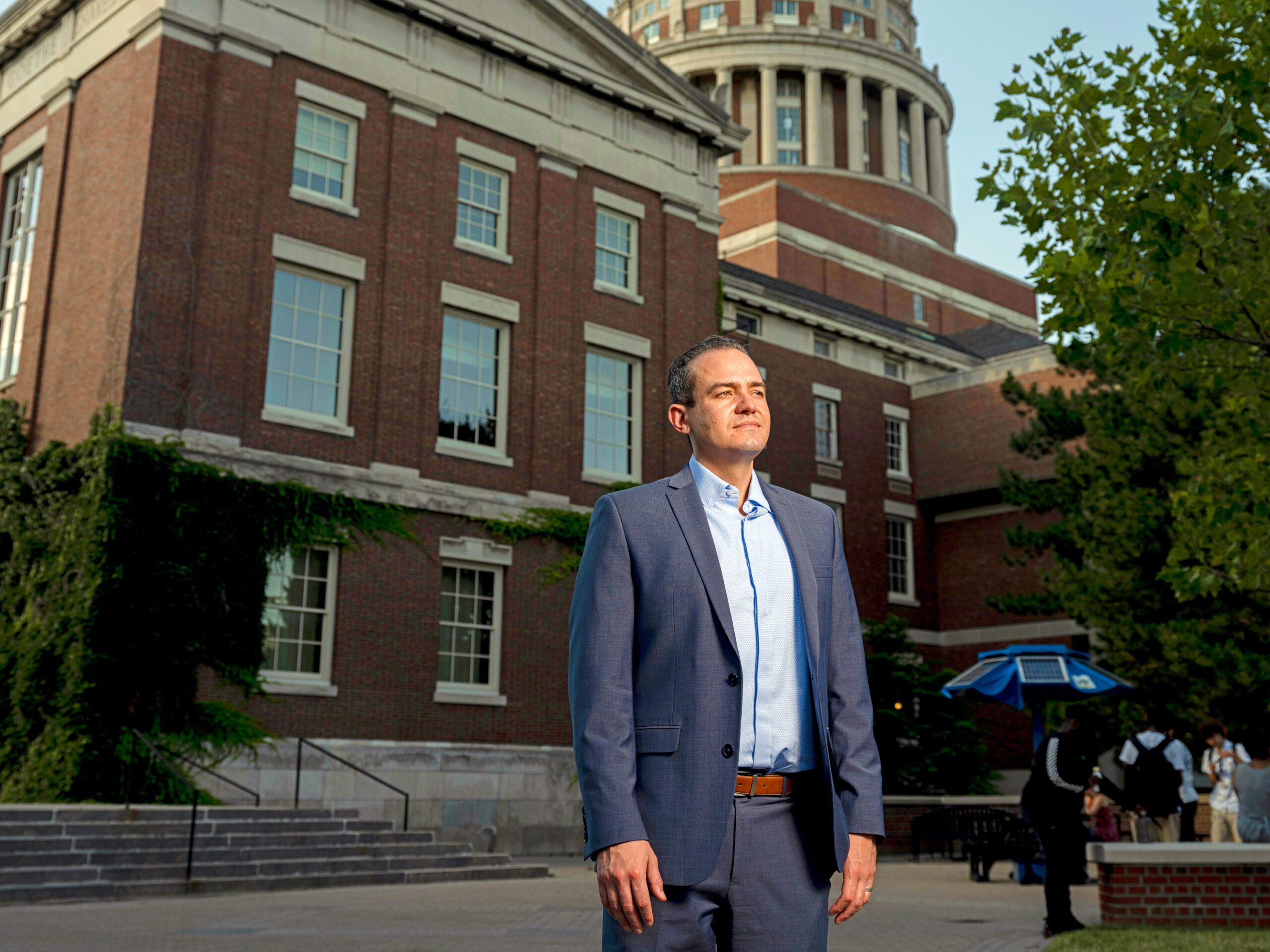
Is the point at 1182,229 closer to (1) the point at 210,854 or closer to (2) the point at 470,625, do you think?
(1) the point at 210,854

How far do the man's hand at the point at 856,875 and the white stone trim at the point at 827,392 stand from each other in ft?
105

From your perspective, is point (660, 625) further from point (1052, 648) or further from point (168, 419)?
point (168, 419)

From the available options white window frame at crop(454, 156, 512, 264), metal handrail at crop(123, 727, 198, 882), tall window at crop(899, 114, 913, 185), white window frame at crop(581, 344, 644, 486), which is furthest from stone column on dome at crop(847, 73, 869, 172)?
metal handrail at crop(123, 727, 198, 882)

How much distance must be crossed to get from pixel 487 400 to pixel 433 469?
1.99 meters

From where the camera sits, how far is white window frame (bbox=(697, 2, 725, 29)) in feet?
229

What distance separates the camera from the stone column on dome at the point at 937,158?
68562 millimetres

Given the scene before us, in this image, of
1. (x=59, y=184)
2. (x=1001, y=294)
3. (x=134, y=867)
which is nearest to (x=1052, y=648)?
(x=134, y=867)

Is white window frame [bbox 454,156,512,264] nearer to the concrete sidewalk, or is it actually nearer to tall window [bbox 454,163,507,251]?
tall window [bbox 454,163,507,251]

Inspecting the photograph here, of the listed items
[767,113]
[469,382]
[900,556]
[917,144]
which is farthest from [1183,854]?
[917,144]

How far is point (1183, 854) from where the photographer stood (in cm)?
1048

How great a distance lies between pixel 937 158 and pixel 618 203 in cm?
4690

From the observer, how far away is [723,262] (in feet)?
115

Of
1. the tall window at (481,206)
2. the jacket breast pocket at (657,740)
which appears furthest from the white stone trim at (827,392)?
the jacket breast pocket at (657,740)

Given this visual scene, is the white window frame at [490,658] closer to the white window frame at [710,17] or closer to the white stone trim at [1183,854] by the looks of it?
the white stone trim at [1183,854]
